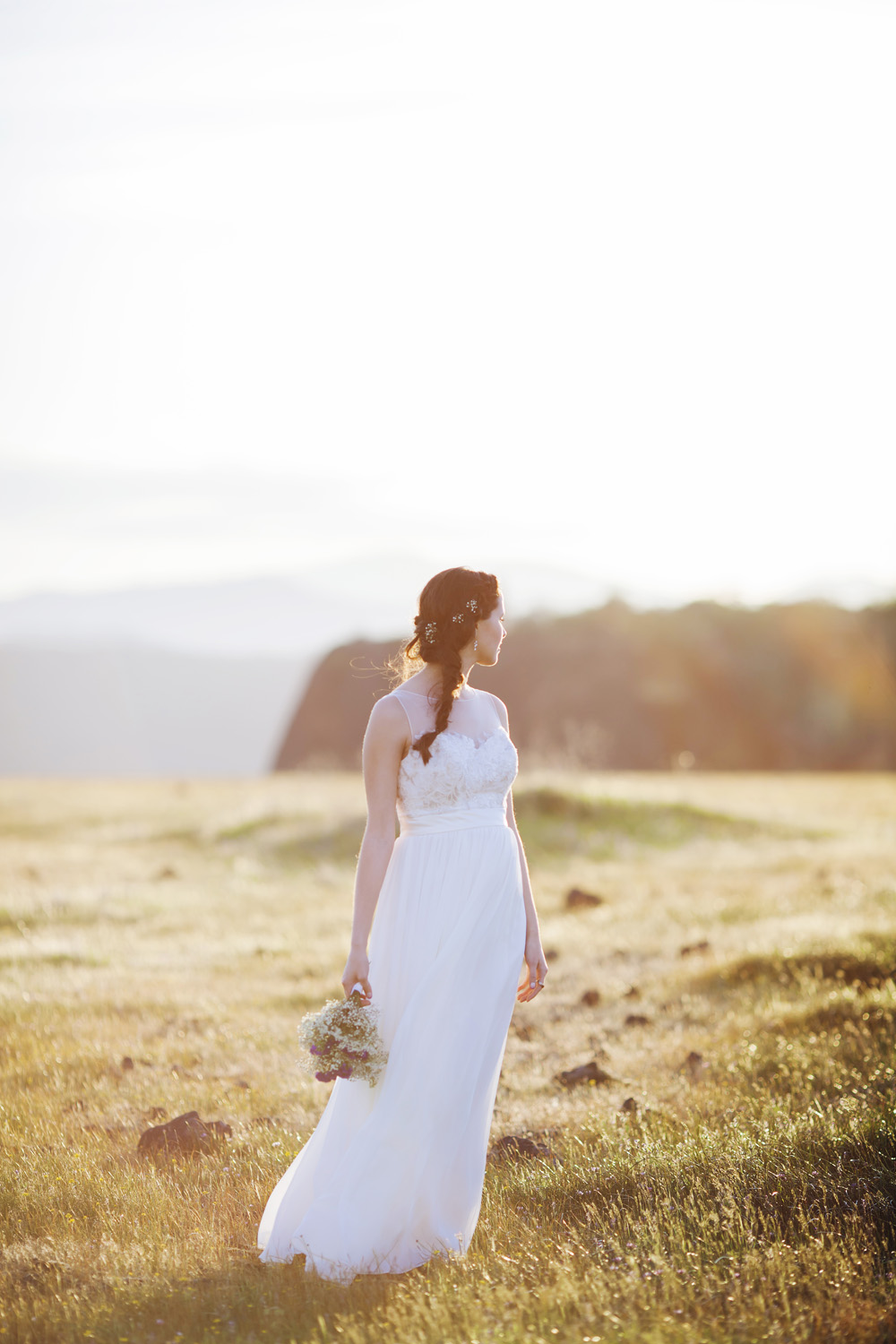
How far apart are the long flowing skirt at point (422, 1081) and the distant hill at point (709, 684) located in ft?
163

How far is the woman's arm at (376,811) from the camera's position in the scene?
4422mm

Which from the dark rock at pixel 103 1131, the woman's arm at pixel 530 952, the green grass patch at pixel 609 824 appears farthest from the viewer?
the green grass patch at pixel 609 824

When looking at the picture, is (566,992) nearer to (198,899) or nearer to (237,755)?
(198,899)

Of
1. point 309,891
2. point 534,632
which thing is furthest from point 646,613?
point 309,891

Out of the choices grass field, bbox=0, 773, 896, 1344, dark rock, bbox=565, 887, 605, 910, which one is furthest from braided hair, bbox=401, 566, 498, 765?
dark rock, bbox=565, 887, 605, 910

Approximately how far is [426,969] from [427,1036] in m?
0.26

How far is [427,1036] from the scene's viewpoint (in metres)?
4.45

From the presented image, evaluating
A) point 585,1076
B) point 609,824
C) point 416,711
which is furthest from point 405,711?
point 609,824

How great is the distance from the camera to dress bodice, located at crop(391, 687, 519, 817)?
4500mm

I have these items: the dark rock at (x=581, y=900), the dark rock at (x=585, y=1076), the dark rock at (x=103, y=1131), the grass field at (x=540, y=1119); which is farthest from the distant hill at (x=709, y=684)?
the dark rock at (x=103, y=1131)

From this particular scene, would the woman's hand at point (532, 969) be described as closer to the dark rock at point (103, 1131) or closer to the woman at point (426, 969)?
the woman at point (426, 969)

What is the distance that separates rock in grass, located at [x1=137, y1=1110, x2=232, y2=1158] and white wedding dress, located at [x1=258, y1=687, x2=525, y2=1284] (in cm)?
127

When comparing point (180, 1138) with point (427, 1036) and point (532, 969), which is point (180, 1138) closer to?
point (427, 1036)

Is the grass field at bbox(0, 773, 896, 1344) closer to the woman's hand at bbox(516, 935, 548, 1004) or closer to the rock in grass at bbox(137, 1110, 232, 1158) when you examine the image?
the rock in grass at bbox(137, 1110, 232, 1158)
